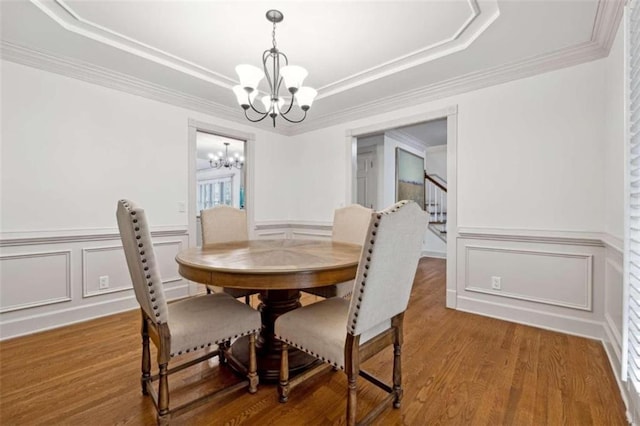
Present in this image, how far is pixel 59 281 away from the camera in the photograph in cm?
253

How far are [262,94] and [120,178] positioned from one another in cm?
174

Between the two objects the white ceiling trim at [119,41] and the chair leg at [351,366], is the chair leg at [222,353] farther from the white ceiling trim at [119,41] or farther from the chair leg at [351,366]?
the white ceiling trim at [119,41]

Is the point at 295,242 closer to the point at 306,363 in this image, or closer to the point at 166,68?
the point at 306,363

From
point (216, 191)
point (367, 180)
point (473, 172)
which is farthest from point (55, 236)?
point (216, 191)

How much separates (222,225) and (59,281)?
1.48 metres

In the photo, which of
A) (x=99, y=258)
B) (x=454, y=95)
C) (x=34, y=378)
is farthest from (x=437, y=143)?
(x=34, y=378)

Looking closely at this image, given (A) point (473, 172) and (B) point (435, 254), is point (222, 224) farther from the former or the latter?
(B) point (435, 254)

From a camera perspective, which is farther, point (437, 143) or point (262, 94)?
point (437, 143)

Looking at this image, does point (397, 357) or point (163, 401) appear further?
point (397, 357)

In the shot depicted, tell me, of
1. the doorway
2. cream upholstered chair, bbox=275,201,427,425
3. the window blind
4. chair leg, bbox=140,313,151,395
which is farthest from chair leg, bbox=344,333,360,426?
the doorway

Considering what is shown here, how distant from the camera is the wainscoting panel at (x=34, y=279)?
231cm

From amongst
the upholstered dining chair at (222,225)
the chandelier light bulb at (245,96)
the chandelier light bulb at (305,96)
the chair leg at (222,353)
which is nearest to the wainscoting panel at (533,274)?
the chandelier light bulb at (305,96)

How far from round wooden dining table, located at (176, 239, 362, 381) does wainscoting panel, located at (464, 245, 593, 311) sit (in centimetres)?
153

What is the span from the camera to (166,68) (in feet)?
8.87
